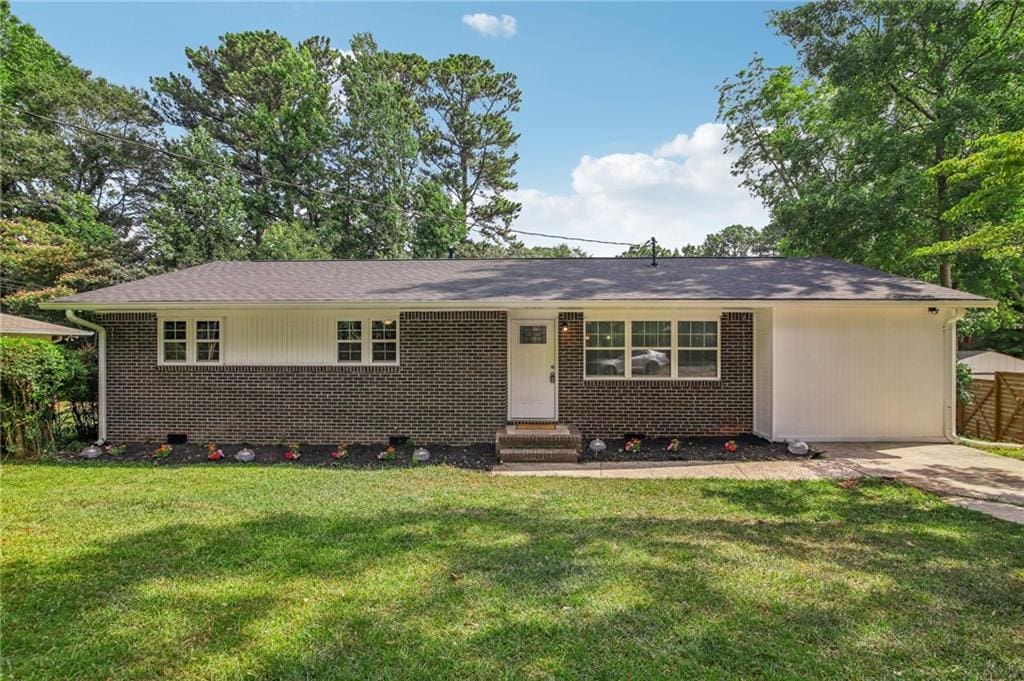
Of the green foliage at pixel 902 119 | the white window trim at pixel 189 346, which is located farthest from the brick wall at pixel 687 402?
the green foliage at pixel 902 119

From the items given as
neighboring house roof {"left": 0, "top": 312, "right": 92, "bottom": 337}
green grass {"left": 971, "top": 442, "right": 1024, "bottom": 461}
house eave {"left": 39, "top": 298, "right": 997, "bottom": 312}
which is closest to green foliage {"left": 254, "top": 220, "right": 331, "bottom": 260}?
neighboring house roof {"left": 0, "top": 312, "right": 92, "bottom": 337}

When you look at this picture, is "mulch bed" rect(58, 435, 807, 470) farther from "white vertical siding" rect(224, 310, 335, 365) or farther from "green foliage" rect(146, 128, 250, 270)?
"green foliage" rect(146, 128, 250, 270)

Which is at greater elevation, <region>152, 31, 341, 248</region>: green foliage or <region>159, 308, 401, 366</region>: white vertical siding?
<region>152, 31, 341, 248</region>: green foliage

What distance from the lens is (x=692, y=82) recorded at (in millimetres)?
12766

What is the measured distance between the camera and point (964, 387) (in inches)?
469

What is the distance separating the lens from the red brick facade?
8.66m

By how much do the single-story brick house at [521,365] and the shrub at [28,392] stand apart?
690 mm

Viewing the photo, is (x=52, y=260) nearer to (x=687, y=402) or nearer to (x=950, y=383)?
(x=687, y=402)

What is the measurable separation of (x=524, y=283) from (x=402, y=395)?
119 inches

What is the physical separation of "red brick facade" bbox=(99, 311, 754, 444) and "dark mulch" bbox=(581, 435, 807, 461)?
0.88ft

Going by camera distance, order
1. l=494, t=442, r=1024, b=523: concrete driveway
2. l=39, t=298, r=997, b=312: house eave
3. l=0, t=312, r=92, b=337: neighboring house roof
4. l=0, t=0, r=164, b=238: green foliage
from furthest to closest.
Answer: l=0, t=0, r=164, b=238: green foliage → l=0, t=312, r=92, b=337: neighboring house roof → l=39, t=298, r=997, b=312: house eave → l=494, t=442, r=1024, b=523: concrete driveway

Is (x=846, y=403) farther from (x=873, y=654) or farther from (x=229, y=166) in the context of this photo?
(x=229, y=166)

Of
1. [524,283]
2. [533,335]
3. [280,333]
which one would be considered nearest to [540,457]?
[533,335]

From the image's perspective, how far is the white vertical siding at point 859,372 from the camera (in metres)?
8.36
